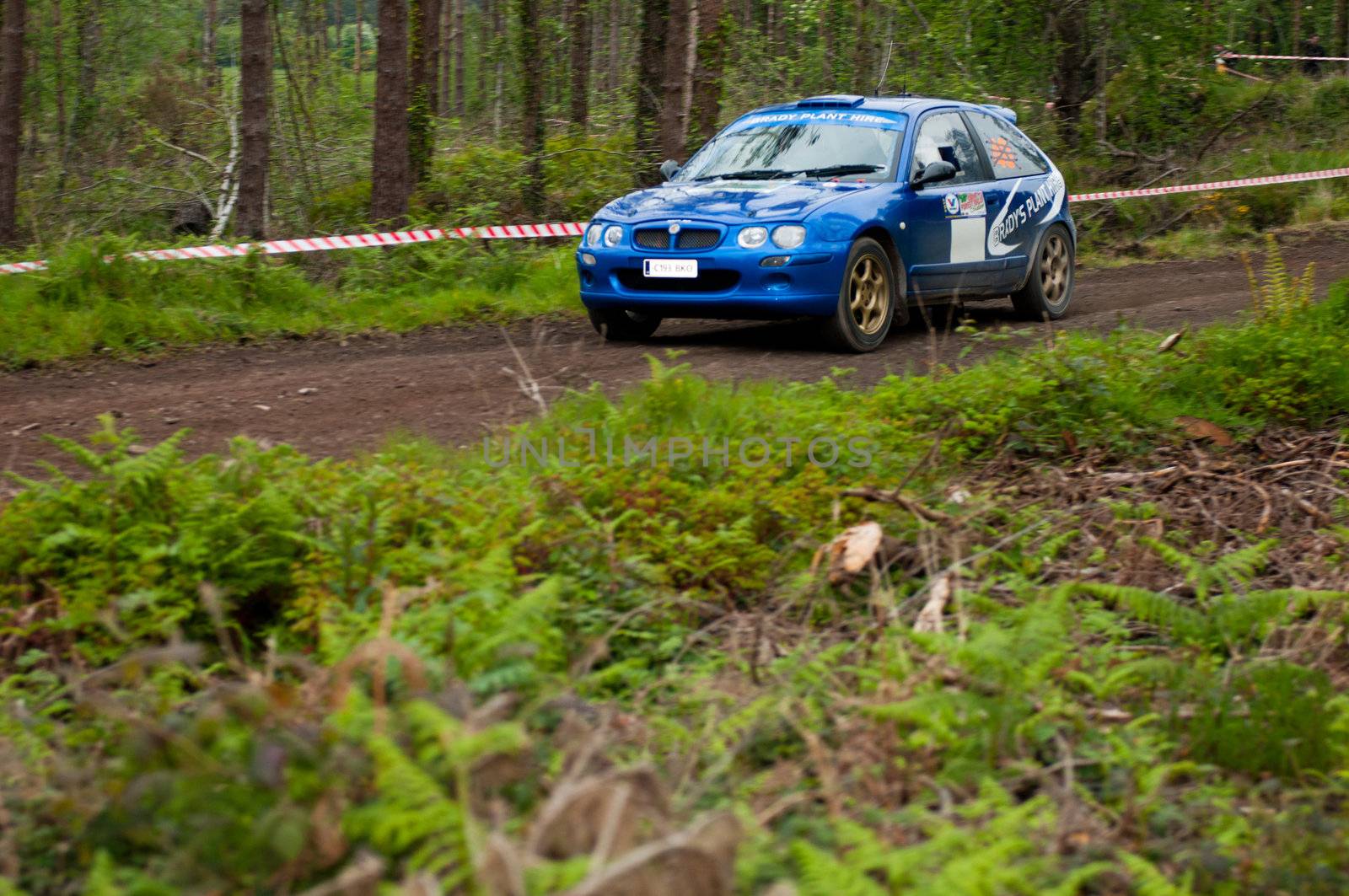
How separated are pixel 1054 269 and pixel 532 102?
8.50 metres

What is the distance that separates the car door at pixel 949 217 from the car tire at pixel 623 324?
1.98m

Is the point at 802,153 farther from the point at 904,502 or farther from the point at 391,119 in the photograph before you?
the point at 391,119

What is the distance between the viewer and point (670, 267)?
9.12m

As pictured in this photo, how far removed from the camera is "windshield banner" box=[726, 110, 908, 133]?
1017 cm

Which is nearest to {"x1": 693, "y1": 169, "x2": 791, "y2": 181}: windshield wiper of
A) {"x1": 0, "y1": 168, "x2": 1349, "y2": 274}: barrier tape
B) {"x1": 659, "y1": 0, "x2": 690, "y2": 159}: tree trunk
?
{"x1": 0, "y1": 168, "x2": 1349, "y2": 274}: barrier tape

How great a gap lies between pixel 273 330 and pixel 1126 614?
Answer: 24.8 feet

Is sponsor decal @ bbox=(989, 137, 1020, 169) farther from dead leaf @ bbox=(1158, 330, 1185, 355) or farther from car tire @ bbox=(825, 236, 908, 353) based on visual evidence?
dead leaf @ bbox=(1158, 330, 1185, 355)

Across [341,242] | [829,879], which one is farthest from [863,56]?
[829,879]

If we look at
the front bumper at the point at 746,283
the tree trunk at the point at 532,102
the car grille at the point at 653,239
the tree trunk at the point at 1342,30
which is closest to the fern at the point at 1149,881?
the front bumper at the point at 746,283

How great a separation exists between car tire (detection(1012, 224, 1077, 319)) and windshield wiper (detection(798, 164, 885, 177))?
2.17m

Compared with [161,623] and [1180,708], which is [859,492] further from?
[161,623]

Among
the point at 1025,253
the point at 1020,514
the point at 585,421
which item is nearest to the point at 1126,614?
the point at 1020,514

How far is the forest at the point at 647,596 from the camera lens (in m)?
2.84

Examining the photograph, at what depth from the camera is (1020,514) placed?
5.96 meters
